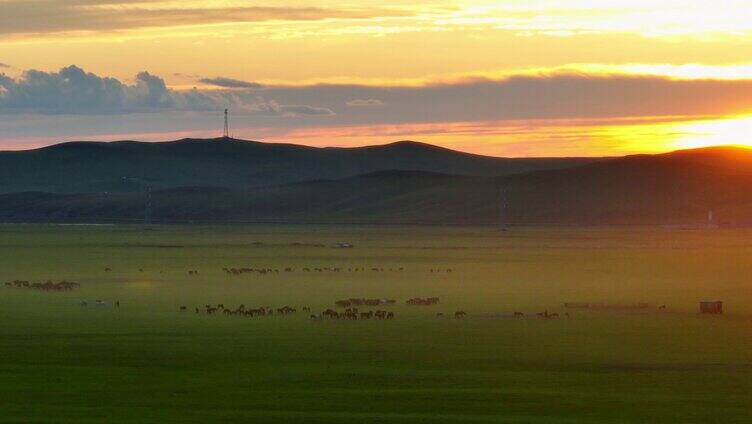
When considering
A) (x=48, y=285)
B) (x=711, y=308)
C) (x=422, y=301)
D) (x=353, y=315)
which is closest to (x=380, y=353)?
(x=353, y=315)

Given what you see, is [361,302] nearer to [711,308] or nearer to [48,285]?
[711,308]

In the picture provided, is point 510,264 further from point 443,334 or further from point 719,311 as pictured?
point 443,334

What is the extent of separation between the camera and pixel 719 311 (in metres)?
40.4

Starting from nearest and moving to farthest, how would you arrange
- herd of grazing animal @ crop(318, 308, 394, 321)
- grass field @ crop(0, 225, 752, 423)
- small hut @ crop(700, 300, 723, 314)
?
grass field @ crop(0, 225, 752, 423) < herd of grazing animal @ crop(318, 308, 394, 321) < small hut @ crop(700, 300, 723, 314)

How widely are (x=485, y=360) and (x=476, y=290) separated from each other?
22.6 metres

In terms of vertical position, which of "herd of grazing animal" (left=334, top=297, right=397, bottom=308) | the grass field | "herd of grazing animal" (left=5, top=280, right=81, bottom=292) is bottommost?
the grass field

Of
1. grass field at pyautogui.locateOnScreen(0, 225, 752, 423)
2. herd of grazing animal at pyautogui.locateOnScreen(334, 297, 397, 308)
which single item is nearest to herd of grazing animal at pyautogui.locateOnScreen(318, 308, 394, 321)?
grass field at pyautogui.locateOnScreen(0, 225, 752, 423)

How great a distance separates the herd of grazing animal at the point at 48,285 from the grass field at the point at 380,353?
0.73 meters

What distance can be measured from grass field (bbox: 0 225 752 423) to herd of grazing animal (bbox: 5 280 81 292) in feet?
2.41

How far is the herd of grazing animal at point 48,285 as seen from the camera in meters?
51.1

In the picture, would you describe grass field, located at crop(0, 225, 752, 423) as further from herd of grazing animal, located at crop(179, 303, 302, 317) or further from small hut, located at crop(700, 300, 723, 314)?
herd of grazing animal, located at crop(179, 303, 302, 317)

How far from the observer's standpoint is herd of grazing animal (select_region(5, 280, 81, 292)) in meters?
51.1

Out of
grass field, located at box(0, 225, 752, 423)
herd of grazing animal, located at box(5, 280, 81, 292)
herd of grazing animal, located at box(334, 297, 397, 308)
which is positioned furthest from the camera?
herd of grazing animal, located at box(5, 280, 81, 292)

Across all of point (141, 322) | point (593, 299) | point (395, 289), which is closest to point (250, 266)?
point (395, 289)
